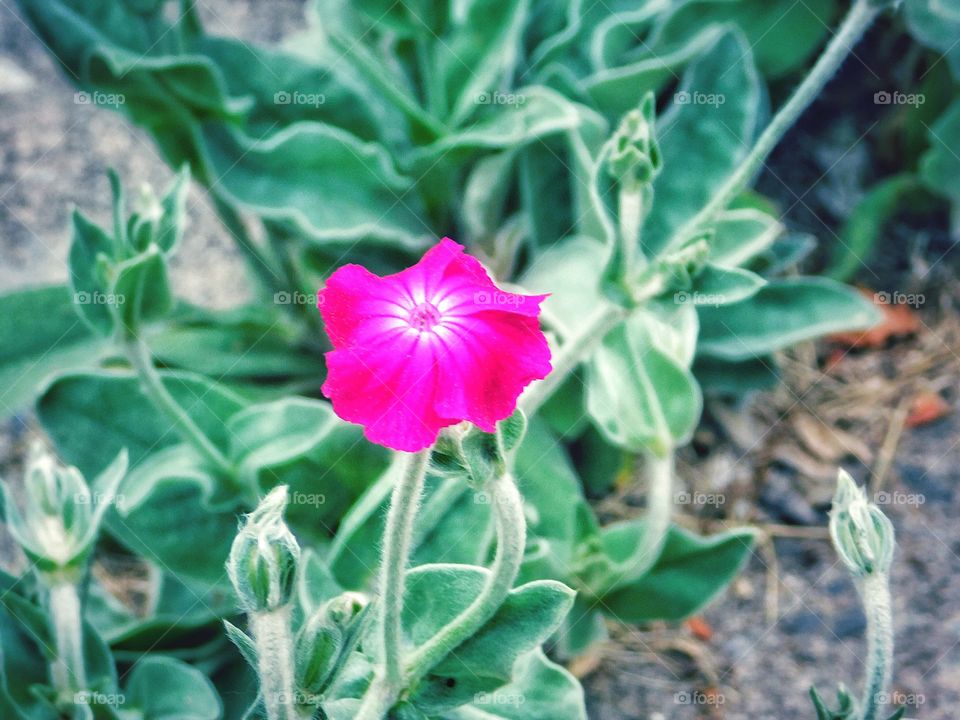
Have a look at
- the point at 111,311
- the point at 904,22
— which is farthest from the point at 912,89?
the point at 111,311

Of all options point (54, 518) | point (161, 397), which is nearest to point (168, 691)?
point (54, 518)

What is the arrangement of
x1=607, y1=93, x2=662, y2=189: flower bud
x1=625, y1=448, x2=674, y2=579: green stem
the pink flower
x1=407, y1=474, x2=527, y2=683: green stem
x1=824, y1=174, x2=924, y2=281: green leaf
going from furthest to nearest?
1. x1=824, y1=174, x2=924, y2=281: green leaf
2. x1=625, y1=448, x2=674, y2=579: green stem
3. x1=607, y1=93, x2=662, y2=189: flower bud
4. x1=407, y1=474, x2=527, y2=683: green stem
5. the pink flower
